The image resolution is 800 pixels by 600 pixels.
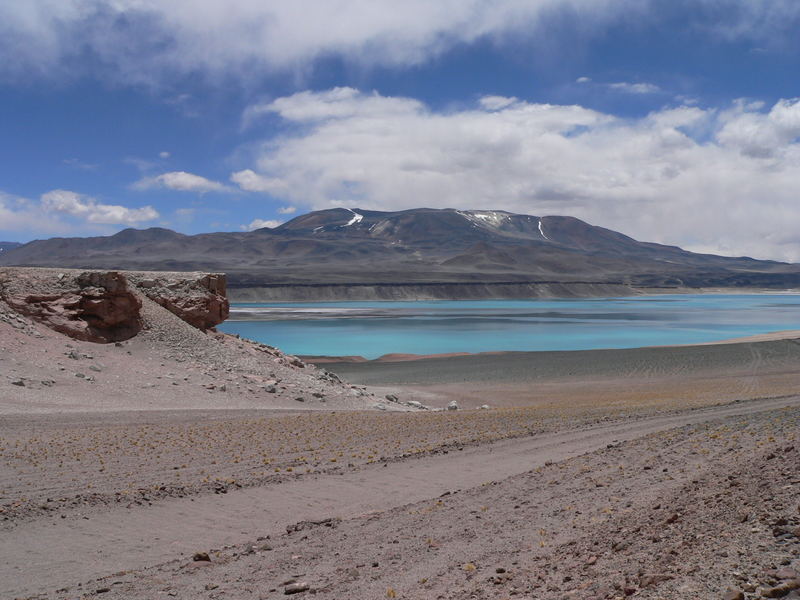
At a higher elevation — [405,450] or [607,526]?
[607,526]

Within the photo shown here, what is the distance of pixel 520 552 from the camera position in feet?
18.7

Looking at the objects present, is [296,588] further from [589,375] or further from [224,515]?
[589,375]

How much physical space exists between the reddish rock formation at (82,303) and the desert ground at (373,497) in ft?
4.81

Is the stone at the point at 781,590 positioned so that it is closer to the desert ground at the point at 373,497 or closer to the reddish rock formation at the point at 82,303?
the desert ground at the point at 373,497

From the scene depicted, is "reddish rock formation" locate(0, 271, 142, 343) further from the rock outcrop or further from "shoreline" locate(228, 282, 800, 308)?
"shoreline" locate(228, 282, 800, 308)

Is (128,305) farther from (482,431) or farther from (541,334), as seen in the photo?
(541,334)

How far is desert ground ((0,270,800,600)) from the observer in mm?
4879

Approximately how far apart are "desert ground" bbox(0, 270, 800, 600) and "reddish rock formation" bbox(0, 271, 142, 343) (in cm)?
147

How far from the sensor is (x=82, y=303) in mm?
21297

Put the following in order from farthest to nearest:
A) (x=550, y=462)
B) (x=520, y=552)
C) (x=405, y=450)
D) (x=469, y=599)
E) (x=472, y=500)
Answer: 1. (x=405, y=450)
2. (x=550, y=462)
3. (x=472, y=500)
4. (x=520, y=552)
5. (x=469, y=599)

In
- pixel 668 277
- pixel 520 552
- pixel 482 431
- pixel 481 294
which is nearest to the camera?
pixel 520 552

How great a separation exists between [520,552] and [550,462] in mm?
4323

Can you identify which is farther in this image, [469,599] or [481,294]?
[481,294]

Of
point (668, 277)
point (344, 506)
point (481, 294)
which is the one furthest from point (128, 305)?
point (668, 277)
